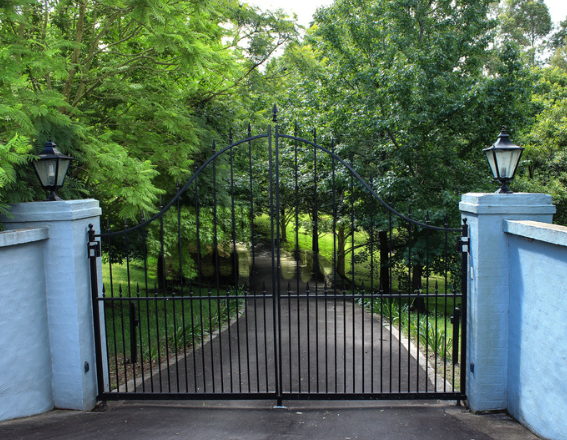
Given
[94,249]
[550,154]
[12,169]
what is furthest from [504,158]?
A: [550,154]

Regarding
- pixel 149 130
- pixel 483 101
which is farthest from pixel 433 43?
pixel 149 130

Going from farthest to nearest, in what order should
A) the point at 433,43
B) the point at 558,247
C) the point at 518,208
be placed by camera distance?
the point at 433,43, the point at 518,208, the point at 558,247

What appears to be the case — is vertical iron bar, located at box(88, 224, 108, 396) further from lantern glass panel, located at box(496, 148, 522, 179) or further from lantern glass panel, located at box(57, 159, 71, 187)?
lantern glass panel, located at box(496, 148, 522, 179)

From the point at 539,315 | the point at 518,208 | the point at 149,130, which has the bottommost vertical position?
the point at 539,315

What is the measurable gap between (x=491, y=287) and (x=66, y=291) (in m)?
4.58

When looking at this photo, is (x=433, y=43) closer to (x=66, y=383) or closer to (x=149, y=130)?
(x=149, y=130)

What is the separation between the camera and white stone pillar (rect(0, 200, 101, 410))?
482cm

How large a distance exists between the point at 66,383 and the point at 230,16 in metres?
10.3

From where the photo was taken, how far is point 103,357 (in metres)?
5.40

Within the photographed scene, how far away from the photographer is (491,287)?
479cm

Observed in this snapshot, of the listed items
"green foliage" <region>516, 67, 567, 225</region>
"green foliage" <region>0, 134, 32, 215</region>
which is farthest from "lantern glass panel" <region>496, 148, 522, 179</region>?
"green foliage" <region>516, 67, 567, 225</region>

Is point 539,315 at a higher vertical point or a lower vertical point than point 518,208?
lower

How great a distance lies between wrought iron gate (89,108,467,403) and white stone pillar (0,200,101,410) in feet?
0.61

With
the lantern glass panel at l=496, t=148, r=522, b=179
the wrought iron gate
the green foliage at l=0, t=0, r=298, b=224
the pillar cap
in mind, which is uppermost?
the green foliage at l=0, t=0, r=298, b=224
